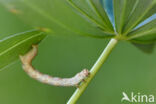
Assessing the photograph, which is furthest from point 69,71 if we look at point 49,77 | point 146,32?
point 146,32

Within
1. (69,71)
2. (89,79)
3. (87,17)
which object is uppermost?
(87,17)

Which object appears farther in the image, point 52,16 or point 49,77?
point 49,77

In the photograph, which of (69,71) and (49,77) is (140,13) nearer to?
(49,77)

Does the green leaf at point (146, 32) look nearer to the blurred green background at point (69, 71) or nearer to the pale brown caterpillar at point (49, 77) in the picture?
the pale brown caterpillar at point (49, 77)

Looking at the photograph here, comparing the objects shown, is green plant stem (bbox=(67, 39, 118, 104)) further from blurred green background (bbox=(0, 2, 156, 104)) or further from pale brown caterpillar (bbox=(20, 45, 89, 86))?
blurred green background (bbox=(0, 2, 156, 104))

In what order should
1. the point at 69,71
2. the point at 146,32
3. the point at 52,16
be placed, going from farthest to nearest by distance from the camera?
1. the point at 69,71
2. the point at 146,32
3. the point at 52,16

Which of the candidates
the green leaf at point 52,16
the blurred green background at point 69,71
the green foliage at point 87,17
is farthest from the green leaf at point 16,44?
the blurred green background at point 69,71
